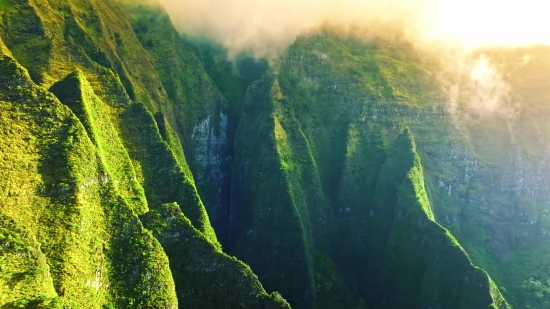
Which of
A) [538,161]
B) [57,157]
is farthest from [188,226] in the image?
[538,161]

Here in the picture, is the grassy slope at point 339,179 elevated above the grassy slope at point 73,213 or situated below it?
above

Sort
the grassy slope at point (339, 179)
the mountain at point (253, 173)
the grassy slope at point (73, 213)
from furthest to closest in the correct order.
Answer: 1. the grassy slope at point (339, 179)
2. the mountain at point (253, 173)
3. the grassy slope at point (73, 213)

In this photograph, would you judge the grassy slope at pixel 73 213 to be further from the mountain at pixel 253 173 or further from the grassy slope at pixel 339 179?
the grassy slope at pixel 339 179

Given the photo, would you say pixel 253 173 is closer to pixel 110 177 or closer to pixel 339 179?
pixel 339 179

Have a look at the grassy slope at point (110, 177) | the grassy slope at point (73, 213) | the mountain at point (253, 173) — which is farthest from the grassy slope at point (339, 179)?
the grassy slope at point (73, 213)

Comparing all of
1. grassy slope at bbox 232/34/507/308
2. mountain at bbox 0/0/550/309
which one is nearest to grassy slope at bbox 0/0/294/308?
mountain at bbox 0/0/550/309

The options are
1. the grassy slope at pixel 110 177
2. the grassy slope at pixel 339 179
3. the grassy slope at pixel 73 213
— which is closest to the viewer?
the grassy slope at pixel 73 213

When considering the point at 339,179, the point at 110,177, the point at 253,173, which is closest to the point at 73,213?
A: the point at 110,177

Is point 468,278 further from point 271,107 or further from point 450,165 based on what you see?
point 271,107
